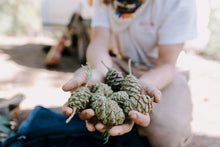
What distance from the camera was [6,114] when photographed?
80.5 inches

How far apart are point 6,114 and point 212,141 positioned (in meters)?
2.19

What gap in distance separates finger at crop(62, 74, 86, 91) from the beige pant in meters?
0.73

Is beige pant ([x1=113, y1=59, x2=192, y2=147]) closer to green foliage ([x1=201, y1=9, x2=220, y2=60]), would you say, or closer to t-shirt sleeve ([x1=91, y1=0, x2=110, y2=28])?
t-shirt sleeve ([x1=91, y1=0, x2=110, y2=28])

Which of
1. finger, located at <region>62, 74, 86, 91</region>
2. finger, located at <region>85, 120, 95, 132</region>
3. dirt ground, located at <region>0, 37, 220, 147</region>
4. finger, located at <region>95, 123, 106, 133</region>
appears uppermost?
finger, located at <region>62, 74, 86, 91</region>

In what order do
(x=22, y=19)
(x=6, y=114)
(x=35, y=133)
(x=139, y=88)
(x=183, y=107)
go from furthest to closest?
(x=22, y=19), (x=6, y=114), (x=183, y=107), (x=35, y=133), (x=139, y=88)

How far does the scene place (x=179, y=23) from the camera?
181cm

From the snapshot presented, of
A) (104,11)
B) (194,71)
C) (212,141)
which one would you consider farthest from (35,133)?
(194,71)

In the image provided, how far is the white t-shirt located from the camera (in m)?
1.79

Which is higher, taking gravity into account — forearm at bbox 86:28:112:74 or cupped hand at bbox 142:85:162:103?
forearm at bbox 86:28:112:74

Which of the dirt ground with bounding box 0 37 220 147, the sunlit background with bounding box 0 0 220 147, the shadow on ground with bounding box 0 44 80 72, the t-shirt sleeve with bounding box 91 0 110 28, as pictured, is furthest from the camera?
the shadow on ground with bounding box 0 44 80 72

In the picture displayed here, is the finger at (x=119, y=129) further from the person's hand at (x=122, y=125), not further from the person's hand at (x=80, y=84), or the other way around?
the person's hand at (x=80, y=84)

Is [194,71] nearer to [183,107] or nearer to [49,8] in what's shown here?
[183,107]

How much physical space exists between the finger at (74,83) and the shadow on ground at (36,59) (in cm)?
278

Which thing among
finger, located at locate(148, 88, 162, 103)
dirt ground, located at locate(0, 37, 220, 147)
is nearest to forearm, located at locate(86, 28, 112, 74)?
finger, located at locate(148, 88, 162, 103)
